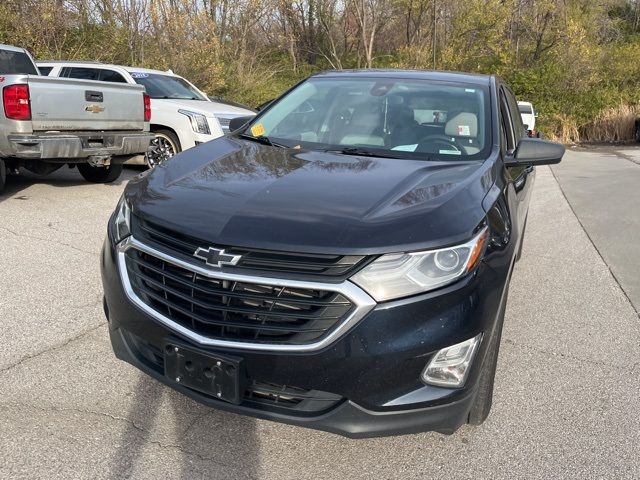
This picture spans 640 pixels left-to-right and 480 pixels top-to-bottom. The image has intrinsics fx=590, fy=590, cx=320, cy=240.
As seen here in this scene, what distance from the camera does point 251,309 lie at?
2207 mm

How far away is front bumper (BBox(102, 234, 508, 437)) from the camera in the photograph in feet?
7.02

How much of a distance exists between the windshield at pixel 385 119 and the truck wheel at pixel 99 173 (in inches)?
200

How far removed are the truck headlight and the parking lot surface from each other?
0.55 metres

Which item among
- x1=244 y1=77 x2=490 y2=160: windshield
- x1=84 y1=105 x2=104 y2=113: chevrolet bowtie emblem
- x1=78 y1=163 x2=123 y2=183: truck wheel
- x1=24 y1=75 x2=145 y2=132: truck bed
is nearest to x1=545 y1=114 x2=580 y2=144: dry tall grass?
x1=78 y1=163 x2=123 y2=183: truck wheel

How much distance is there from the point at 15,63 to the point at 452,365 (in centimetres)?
776

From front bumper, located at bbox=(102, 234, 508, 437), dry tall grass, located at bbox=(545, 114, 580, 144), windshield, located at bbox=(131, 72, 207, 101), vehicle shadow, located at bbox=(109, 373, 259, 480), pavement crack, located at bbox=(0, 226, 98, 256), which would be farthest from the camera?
dry tall grass, located at bbox=(545, 114, 580, 144)

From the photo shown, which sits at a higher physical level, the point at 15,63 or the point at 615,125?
the point at 15,63

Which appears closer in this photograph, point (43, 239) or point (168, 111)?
point (43, 239)

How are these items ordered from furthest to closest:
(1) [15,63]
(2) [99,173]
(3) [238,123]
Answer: (2) [99,173] → (1) [15,63] → (3) [238,123]

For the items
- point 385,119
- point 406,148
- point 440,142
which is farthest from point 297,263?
point 385,119

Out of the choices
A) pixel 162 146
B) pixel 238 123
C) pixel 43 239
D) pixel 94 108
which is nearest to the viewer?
pixel 238 123

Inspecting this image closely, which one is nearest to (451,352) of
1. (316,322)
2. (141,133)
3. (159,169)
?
(316,322)

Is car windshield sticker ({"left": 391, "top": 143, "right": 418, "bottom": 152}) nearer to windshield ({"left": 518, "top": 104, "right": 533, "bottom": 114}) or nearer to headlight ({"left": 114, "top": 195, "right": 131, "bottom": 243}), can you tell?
headlight ({"left": 114, "top": 195, "right": 131, "bottom": 243})

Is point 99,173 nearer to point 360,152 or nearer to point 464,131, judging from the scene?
point 360,152
